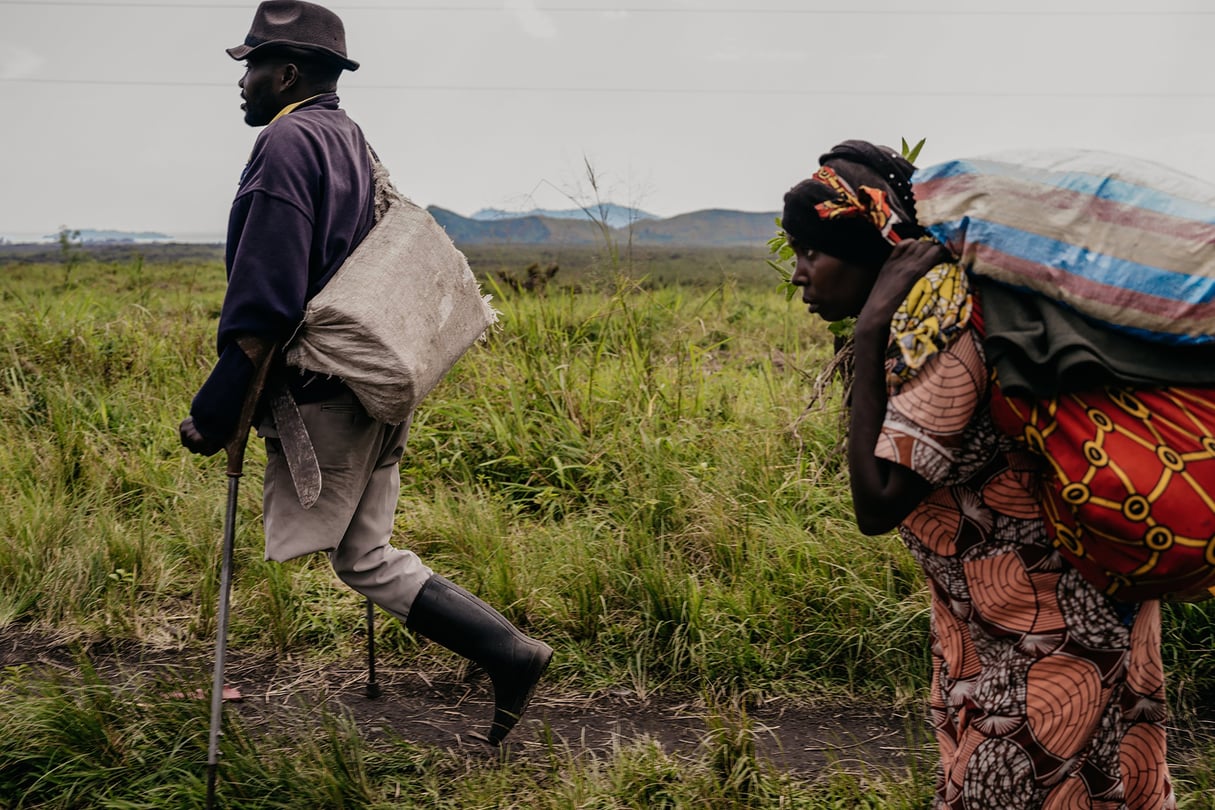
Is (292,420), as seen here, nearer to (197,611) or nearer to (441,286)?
(441,286)

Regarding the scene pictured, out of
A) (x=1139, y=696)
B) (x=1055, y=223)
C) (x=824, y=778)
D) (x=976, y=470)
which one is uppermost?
(x=1055, y=223)

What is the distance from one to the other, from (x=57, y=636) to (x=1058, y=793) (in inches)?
141

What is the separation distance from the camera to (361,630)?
3746 millimetres

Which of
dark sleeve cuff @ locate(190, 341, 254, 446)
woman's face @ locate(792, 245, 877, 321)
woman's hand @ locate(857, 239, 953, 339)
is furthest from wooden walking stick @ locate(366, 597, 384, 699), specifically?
woman's hand @ locate(857, 239, 953, 339)

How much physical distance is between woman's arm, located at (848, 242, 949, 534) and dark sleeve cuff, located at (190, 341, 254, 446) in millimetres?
1504

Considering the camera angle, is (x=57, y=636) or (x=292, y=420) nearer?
(x=292, y=420)

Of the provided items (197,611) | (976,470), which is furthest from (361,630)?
(976,470)

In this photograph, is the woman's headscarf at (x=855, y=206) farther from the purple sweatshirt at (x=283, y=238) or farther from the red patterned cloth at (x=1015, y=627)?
the purple sweatshirt at (x=283, y=238)

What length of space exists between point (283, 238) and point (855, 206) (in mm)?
1354

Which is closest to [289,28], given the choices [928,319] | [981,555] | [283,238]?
[283,238]

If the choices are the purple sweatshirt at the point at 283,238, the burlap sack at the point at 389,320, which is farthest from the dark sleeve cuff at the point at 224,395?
the burlap sack at the point at 389,320

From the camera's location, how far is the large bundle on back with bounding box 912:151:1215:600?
153 cm

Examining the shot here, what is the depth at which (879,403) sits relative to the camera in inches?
71.3

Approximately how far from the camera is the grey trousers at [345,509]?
2668 millimetres
